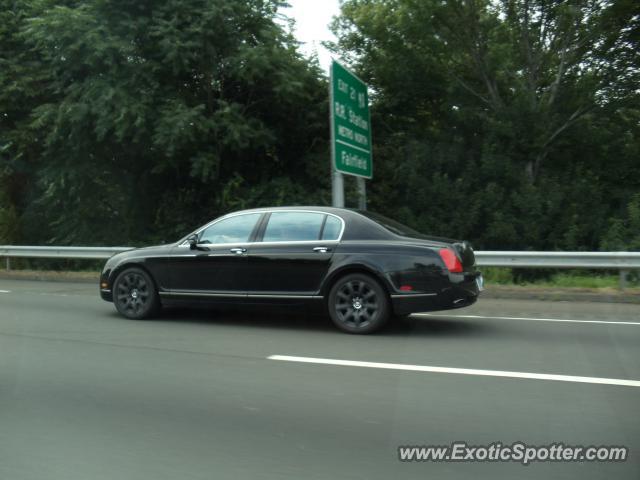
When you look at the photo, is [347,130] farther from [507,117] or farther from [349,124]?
[507,117]

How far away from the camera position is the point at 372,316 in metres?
7.90

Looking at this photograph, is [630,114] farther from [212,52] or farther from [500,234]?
[212,52]

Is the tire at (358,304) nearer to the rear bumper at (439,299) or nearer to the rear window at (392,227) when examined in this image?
the rear bumper at (439,299)

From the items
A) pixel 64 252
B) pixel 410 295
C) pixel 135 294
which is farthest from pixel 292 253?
Answer: pixel 64 252

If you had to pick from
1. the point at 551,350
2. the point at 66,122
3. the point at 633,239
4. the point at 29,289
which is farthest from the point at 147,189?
the point at 551,350

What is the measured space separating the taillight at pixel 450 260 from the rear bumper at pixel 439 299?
0.07 m

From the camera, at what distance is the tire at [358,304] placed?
308 inches

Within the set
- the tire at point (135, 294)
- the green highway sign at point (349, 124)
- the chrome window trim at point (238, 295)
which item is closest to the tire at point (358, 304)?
the chrome window trim at point (238, 295)

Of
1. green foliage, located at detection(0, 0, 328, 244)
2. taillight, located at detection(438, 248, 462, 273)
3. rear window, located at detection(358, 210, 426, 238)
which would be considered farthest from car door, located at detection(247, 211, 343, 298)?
green foliage, located at detection(0, 0, 328, 244)

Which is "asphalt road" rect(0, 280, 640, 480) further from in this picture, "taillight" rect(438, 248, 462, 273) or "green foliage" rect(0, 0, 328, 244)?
"green foliage" rect(0, 0, 328, 244)

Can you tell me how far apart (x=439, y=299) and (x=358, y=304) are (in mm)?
954

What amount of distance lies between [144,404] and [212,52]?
12.1 meters

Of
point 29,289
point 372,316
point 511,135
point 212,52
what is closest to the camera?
→ point 372,316

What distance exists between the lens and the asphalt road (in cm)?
401
